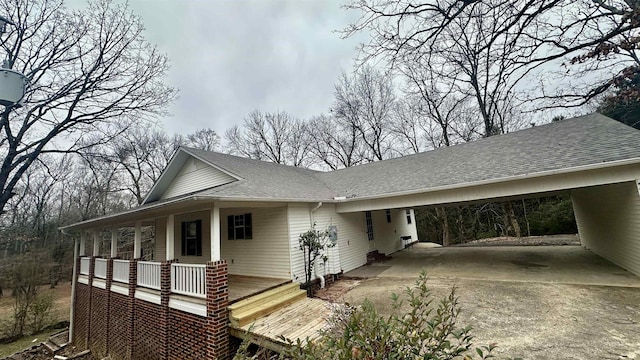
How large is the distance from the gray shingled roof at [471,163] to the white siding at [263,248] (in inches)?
38.0

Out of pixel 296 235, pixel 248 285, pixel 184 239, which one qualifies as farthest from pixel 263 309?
pixel 184 239

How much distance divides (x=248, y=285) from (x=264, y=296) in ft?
3.71

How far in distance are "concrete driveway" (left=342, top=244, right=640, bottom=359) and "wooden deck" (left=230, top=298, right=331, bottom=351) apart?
45.2 inches

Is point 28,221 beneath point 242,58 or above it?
beneath

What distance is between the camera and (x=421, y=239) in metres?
21.5

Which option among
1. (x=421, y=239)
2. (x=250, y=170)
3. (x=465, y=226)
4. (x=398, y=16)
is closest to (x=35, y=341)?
(x=250, y=170)

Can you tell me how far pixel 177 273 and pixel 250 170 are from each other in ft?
14.7

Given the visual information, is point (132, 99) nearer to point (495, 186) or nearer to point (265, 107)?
point (495, 186)

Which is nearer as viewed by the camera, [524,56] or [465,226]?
[524,56]

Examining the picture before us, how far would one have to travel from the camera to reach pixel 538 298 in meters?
6.00

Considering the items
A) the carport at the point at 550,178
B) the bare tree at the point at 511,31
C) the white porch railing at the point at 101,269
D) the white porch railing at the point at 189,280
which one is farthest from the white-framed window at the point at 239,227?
the bare tree at the point at 511,31

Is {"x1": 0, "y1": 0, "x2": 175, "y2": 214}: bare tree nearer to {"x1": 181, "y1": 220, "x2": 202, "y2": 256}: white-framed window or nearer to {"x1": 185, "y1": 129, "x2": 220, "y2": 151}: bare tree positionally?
{"x1": 181, "y1": 220, "x2": 202, "y2": 256}: white-framed window

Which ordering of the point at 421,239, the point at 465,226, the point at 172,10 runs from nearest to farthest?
the point at 172,10
the point at 465,226
the point at 421,239

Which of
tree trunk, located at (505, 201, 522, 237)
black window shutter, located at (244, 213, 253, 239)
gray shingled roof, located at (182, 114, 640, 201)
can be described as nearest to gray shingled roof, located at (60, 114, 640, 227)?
gray shingled roof, located at (182, 114, 640, 201)
